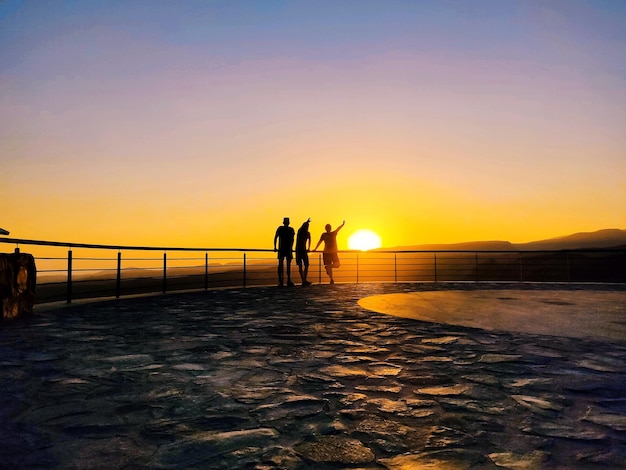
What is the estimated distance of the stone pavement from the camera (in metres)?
2.13

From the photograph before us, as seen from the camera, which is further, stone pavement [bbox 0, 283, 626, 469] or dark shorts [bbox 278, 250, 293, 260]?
dark shorts [bbox 278, 250, 293, 260]

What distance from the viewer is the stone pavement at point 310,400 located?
213cm

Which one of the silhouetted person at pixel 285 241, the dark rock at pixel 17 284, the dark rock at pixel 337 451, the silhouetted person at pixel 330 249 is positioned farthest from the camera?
the silhouetted person at pixel 330 249

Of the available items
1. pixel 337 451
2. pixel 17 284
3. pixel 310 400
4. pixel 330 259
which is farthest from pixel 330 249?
pixel 337 451

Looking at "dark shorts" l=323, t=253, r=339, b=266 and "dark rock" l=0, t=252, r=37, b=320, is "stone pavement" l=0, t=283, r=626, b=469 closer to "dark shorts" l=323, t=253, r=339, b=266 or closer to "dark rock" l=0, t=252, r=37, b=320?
"dark rock" l=0, t=252, r=37, b=320

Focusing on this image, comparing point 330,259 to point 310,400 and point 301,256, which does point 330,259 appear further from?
point 310,400

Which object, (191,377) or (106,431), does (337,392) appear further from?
(106,431)

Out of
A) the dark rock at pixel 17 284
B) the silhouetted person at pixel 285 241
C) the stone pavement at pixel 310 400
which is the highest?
A: the silhouetted person at pixel 285 241

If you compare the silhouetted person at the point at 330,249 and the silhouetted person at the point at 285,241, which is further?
the silhouetted person at the point at 330,249

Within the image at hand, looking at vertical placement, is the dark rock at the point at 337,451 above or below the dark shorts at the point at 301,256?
below

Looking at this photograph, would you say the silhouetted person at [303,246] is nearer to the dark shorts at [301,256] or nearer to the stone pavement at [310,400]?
the dark shorts at [301,256]

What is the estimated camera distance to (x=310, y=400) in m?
2.92

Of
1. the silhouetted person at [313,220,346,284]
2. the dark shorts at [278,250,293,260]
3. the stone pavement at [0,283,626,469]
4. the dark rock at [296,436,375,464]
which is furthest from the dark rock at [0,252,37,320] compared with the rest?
the silhouetted person at [313,220,346,284]

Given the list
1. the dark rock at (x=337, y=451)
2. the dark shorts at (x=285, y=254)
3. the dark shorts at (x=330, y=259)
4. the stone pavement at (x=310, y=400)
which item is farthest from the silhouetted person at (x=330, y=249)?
the dark rock at (x=337, y=451)
